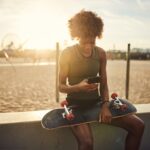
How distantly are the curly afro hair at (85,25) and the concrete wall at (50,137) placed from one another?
95 cm

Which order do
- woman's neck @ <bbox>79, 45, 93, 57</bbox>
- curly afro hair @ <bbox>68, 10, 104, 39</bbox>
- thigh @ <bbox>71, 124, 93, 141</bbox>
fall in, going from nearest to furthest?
thigh @ <bbox>71, 124, 93, 141</bbox>, curly afro hair @ <bbox>68, 10, 104, 39</bbox>, woman's neck @ <bbox>79, 45, 93, 57</bbox>

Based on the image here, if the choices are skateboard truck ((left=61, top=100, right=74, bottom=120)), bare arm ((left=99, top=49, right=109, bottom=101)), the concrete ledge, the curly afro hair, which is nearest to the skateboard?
skateboard truck ((left=61, top=100, right=74, bottom=120))

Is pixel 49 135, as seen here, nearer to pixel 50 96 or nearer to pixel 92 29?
pixel 92 29

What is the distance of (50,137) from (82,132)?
22.4 inches

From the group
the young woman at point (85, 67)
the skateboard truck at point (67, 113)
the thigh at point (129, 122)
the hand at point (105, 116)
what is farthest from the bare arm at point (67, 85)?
the thigh at point (129, 122)

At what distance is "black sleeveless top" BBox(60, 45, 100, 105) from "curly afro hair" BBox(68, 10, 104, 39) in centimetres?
17

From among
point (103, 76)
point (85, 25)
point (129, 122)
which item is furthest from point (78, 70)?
point (129, 122)

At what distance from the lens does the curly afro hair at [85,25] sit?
3.82 meters

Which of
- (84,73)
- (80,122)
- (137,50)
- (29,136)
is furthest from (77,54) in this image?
(137,50)

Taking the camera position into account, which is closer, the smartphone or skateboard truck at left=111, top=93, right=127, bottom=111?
the smartphone

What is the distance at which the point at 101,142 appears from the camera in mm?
4297

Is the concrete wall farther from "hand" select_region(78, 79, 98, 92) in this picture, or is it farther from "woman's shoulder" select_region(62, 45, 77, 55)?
"woman's shoulder" select_region(62, 45, 77, 55)

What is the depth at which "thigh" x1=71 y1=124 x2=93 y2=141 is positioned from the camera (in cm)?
355

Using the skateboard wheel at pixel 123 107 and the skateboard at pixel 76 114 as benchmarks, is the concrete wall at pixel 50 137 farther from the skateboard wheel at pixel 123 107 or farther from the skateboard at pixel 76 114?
the skateboard wheel at pixel 123 107
